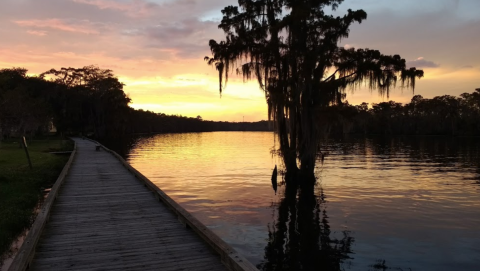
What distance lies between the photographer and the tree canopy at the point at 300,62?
1863 centimetres

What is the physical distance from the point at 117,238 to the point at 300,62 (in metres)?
14.5

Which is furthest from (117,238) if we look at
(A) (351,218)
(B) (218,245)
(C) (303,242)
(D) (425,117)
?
(D) (425,117)

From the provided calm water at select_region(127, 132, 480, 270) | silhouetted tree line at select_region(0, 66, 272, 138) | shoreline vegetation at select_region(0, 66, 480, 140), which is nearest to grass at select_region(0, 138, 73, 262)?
calm water at select_region(127, 132, 480, 270)

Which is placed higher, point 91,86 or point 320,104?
point 91,86

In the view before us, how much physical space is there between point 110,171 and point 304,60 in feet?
41.3

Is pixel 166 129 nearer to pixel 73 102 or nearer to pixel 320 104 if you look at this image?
pixel 73 102

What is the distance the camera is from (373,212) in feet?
47.8

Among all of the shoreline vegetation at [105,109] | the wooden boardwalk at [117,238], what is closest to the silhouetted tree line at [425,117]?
the shoreline vegetation at [105,109]

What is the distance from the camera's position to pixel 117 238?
770 centimetres

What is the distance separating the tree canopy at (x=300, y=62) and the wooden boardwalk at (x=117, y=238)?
973 centimetres

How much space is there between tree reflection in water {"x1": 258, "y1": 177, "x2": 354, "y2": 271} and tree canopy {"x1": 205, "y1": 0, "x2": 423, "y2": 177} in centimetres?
563

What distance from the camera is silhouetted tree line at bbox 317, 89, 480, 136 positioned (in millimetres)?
95500

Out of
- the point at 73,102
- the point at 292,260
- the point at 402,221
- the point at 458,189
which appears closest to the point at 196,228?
the point at 292,260

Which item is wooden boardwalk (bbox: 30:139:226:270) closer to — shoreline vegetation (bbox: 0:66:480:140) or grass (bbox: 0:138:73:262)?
grass (bbox: 0:138:73:262)
